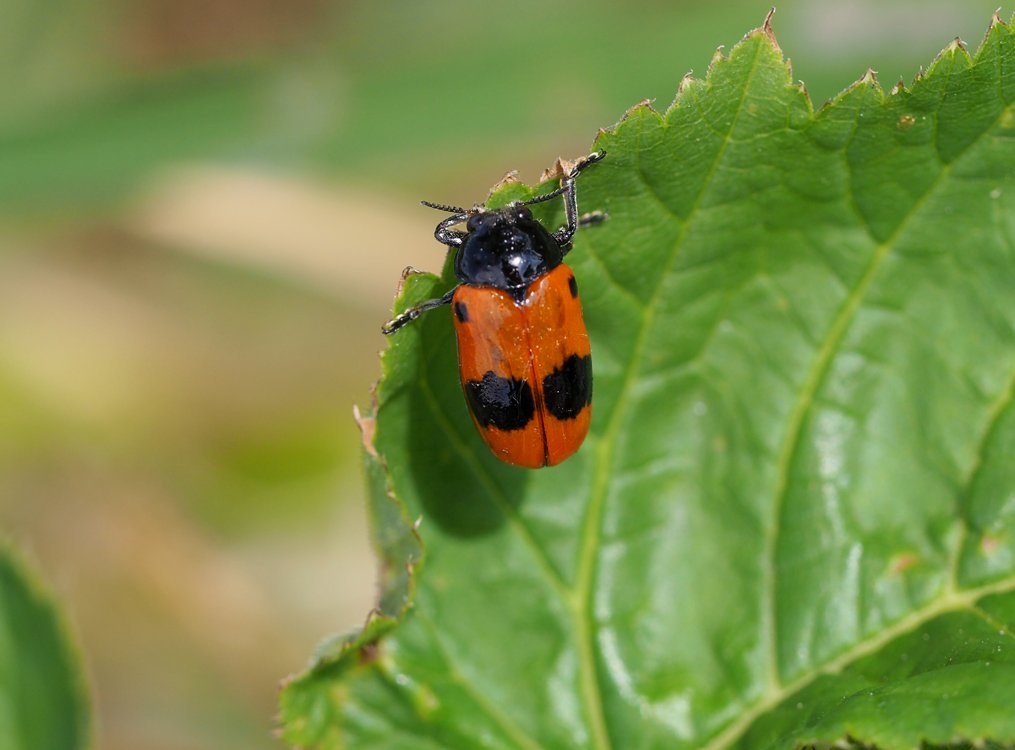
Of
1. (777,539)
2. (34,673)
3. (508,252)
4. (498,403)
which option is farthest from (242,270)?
(777,539)

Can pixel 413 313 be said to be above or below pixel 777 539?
above

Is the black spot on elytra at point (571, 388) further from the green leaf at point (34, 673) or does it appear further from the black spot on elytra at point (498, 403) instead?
the green leaf at point (34, 673)

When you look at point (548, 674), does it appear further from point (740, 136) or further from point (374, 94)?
point (374, 94)

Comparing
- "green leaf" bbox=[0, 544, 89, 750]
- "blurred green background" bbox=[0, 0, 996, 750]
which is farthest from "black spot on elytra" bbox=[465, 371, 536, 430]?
"blurred green background" bbox=[0, 0, 996, 750]

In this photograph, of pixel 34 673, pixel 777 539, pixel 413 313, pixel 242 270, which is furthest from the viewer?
pixel 242 270

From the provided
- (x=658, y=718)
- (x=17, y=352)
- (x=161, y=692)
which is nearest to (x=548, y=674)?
(x=658, y=718)

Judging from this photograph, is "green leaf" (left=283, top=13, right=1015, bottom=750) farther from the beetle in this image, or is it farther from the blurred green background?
the blurred green background

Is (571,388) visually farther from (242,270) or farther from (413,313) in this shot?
(242,270)
